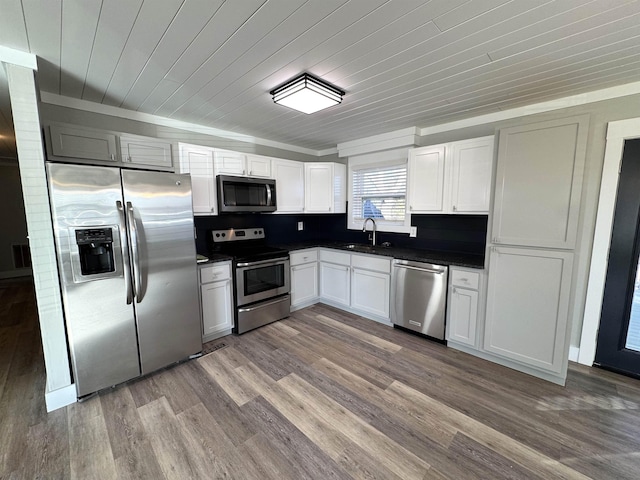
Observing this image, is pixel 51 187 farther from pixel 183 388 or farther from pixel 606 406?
pixel 606 406

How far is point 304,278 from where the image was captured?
12.6 ft

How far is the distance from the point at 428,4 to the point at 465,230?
2.40 metres

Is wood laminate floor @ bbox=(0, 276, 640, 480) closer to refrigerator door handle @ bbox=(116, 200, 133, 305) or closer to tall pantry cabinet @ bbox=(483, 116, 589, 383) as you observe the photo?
tall pantry cabinet @ bbox=(483, 116, 589, 383)

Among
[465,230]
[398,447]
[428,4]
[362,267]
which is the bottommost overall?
[398,447]

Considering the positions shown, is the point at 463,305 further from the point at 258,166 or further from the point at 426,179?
the point at 258,166

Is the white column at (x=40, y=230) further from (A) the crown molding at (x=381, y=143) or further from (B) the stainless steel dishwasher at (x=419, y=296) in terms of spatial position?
(A) the crown molding at (x=381, y=143)

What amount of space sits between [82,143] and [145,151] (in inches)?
17.2

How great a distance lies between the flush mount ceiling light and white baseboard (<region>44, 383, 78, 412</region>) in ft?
9.32

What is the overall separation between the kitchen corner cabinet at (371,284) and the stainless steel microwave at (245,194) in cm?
136

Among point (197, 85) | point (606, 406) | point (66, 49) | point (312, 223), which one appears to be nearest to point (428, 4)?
point (197, 85)

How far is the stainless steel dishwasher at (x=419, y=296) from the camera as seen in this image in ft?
9.20

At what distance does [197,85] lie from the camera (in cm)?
217

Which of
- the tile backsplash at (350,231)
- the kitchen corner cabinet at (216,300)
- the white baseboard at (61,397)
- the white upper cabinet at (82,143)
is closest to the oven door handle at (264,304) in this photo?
the kitchen corner cabinet at (216,300)

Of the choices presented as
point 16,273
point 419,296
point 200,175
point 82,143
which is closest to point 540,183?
point 419,296
